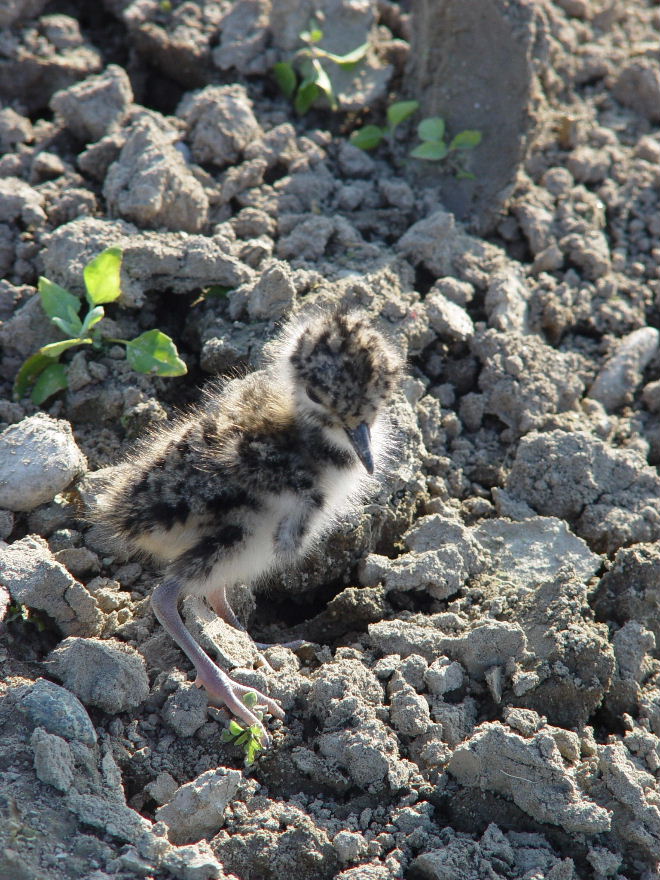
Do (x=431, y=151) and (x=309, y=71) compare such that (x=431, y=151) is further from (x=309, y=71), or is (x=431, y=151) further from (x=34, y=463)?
(x=34, y=463)

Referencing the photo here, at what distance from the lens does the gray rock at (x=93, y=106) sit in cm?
525

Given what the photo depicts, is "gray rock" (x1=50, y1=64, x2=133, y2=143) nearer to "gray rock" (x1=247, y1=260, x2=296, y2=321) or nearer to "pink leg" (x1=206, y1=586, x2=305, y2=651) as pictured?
"gray rock" (x1=247, y1=260, x2=296, y2=321)

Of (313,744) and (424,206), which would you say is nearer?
(313,744)

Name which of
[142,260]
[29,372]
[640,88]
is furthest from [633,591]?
[640,88]

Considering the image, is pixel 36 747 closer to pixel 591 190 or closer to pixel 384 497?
pixel 384 497

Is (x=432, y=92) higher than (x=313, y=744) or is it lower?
higher

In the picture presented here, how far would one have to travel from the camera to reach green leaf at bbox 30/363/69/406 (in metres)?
4.27

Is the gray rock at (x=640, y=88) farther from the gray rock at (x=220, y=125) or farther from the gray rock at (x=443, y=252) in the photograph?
the gray rock at (x=220, y=125)

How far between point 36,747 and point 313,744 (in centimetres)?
95

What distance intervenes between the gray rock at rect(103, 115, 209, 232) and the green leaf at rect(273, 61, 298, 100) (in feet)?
3.32

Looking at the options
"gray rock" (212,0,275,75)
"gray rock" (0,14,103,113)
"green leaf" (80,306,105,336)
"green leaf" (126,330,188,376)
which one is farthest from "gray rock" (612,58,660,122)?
"green leaf" (80,306,105,336)

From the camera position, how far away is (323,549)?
13.3 ft

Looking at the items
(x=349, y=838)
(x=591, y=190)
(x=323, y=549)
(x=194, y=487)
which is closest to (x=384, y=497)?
(x=323, y=549)

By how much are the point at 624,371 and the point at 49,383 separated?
288 centimetres
